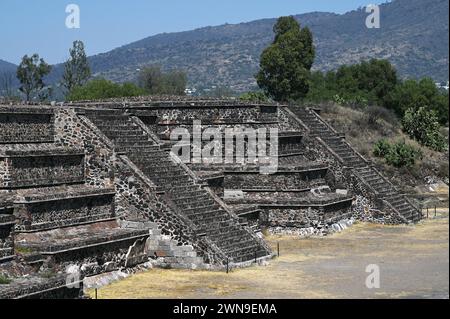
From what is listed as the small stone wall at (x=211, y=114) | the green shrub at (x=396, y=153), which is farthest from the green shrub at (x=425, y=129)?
the small stone wall at (x=211, y=114)

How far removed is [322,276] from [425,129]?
25.4m

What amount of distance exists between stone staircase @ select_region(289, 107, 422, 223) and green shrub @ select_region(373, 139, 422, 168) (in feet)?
23.1

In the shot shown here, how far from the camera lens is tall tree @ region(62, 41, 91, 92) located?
2694 inches

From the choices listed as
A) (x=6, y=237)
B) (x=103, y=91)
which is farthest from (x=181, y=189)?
(x=103, y=91)

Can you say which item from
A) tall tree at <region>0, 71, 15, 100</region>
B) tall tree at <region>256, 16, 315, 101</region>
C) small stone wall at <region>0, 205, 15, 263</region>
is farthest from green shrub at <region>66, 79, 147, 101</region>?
small stone wall at <region>0, 205, 15, 263</region>

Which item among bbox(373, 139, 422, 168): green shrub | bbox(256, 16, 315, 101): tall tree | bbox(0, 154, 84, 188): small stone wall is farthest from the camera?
bbox(256, 16, 315, 101): tall tree

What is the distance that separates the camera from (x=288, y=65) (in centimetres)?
5272

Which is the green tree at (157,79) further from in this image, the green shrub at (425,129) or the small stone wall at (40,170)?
the small stone wall at (40,170)

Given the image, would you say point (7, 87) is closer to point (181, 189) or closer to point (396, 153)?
point (396, 153)

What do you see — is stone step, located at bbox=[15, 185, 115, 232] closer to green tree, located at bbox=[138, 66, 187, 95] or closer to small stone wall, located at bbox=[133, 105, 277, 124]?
small stone wall, located at bbox=[133, 105, 277, 124]

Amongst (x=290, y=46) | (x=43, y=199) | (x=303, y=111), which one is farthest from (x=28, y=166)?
(x=290, y=46)

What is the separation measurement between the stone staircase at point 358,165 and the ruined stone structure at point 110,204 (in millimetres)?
3253

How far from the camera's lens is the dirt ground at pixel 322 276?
58.9ft
